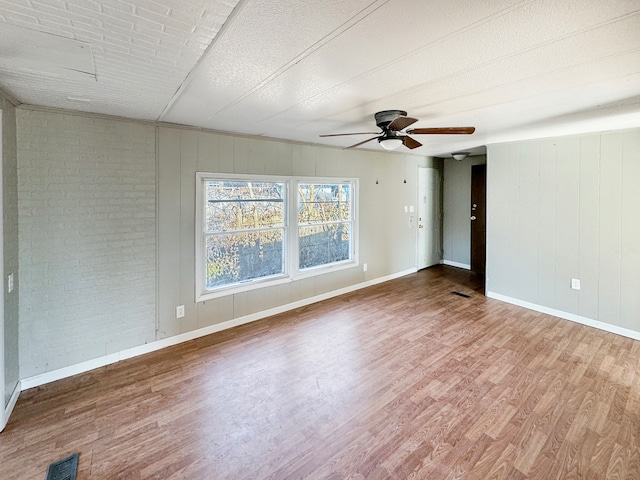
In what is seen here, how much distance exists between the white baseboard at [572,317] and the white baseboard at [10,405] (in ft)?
17.7

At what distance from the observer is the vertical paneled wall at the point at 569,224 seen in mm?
3438

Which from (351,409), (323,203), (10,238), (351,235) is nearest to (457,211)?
(351,235)

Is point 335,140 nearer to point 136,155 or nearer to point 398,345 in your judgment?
point 136,155

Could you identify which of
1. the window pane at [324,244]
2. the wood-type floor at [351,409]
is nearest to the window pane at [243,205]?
the window pane at [324,244]

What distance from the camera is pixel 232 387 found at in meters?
2.57

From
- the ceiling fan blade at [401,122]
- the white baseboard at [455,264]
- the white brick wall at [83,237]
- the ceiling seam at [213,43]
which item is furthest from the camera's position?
the white baseboard at [455,264]

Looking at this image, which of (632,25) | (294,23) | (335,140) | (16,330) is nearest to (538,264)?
(335,140)

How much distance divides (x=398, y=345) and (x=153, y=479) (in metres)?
2.33

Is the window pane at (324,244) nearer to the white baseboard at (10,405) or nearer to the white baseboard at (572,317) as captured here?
the white baseboard at (572,317)

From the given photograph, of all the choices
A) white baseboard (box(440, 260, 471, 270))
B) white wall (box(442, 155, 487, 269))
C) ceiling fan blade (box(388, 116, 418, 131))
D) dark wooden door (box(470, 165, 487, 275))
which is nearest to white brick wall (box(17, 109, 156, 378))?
ceiling fan blade (box(388, 116, 418, 131))

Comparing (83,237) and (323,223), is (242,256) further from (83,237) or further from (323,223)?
(83,237)

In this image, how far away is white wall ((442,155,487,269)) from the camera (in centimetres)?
636

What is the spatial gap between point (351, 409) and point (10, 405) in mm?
2506

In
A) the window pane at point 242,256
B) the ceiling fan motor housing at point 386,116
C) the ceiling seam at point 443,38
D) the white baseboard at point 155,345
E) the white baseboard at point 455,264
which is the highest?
the ceiling fan motor housing at point 386,116
